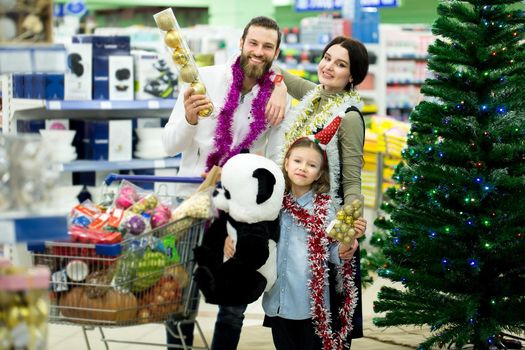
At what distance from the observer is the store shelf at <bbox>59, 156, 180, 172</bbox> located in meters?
7.06

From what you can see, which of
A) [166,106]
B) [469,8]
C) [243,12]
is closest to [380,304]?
[469,8]

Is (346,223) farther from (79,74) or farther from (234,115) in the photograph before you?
(79,74)

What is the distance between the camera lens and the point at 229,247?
3.67m

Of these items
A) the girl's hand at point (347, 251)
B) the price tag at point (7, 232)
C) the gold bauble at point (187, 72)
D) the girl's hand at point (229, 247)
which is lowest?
the girl's hand at point (347, 251)

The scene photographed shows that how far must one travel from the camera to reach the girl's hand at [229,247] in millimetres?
3668

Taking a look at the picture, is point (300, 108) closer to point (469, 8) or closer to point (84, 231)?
point (469, 8)

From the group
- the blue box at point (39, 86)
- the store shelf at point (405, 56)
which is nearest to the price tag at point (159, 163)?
the blue box at point (39, 86)

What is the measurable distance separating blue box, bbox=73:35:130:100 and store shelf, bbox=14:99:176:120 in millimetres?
92

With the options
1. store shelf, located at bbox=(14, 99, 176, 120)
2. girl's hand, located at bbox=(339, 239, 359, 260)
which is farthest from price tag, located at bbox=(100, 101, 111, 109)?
girl's hand, located at bbox=(339, 239, 359, 260)

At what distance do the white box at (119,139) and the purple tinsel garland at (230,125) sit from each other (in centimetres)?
299

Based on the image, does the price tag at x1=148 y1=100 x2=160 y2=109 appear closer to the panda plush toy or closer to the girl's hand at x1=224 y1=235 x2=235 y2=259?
the panda plush toy

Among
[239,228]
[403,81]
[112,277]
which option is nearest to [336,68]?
[239,228]

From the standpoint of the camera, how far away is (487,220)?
4410 millimetres

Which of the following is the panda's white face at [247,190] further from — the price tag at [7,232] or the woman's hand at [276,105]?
the price tag at [7,232]
